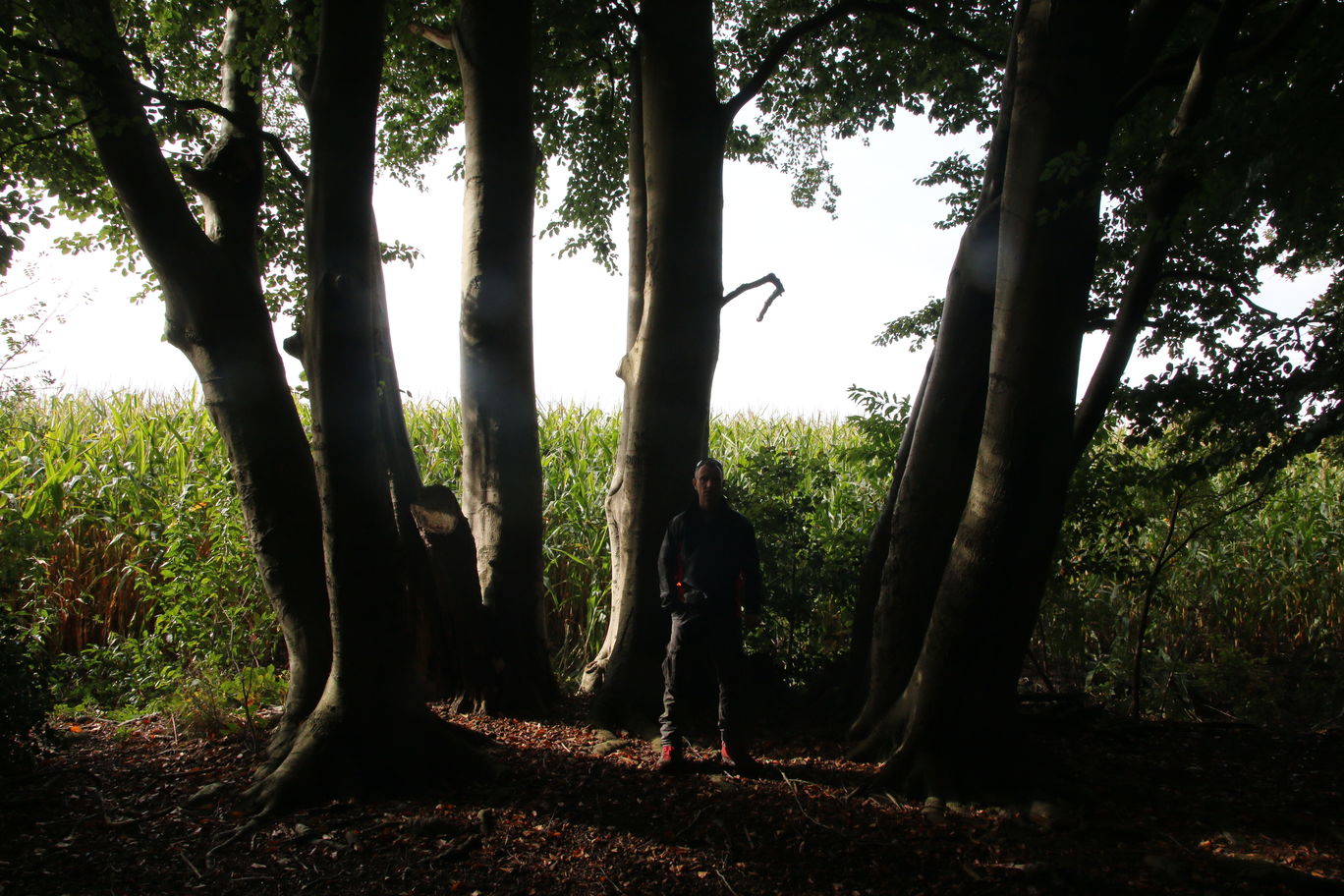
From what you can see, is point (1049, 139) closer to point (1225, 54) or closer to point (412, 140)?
point (1225, 54)

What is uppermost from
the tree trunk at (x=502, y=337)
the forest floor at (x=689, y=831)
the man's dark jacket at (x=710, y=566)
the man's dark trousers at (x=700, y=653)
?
the tree trunk at (x=502, y=337)

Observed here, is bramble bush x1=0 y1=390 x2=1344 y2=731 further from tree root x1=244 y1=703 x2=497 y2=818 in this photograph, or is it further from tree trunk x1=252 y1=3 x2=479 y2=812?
tree trunk x1=252 y1=3 x2=479 y2=812

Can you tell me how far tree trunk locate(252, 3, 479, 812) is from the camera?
4.50 metres

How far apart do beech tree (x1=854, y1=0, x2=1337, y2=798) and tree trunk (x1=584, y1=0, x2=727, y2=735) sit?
71.7 inches

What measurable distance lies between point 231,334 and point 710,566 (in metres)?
3.19

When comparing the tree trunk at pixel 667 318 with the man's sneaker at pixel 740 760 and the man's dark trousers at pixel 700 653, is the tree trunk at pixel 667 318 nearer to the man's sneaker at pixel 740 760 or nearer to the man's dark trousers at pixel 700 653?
the man's dark trousers at pixel 700 653

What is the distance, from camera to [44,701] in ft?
17.3

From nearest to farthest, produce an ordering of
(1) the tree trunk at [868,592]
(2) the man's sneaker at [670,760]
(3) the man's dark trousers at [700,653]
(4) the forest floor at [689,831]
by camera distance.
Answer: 1. (4) the forest floor at [689,831]
2. (2) the man's sneaker at [670,760]
3. (3) the man's dark trousers at [700,653]
4. (1) the tree trunk at [868,592]

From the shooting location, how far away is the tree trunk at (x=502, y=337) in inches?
253

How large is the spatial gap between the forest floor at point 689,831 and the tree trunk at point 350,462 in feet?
0.82

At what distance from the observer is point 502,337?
653 cm

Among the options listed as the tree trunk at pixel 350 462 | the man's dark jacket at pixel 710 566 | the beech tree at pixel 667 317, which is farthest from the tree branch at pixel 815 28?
the man's dark jacket at pixel 710 566

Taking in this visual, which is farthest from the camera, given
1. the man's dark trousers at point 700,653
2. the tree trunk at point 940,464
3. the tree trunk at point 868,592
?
the tree trunk at point 868,592

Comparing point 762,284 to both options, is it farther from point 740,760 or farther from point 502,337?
point 740,760
